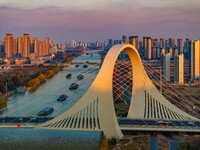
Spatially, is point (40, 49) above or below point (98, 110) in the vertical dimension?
above

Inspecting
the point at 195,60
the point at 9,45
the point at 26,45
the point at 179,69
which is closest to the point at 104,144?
the point at 179,69

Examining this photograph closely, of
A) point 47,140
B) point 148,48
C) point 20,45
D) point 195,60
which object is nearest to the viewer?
point 47,140

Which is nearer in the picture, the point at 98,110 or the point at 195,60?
the point at 98,110

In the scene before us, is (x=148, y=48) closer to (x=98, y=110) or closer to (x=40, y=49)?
(x=40, y=49)

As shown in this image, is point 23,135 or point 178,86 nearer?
point 23,135

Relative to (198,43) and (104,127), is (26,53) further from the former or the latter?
(104,127)

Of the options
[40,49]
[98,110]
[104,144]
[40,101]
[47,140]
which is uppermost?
[40,49]

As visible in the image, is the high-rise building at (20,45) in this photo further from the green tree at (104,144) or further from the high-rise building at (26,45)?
Result: the green tree at (104,144)

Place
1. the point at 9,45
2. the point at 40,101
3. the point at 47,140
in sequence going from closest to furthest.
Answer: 1. the point at 47,140
2. the point at 40,101
3. the point at 9,45

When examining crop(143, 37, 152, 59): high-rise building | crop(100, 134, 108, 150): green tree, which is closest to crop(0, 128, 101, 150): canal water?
crop(100, 134, 108, 150): green tree

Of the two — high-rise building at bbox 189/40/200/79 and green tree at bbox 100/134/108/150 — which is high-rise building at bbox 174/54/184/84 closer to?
high-rise building at bbox 189/40/200/79

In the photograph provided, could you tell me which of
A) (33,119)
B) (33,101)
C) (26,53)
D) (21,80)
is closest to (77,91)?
(33,101)
